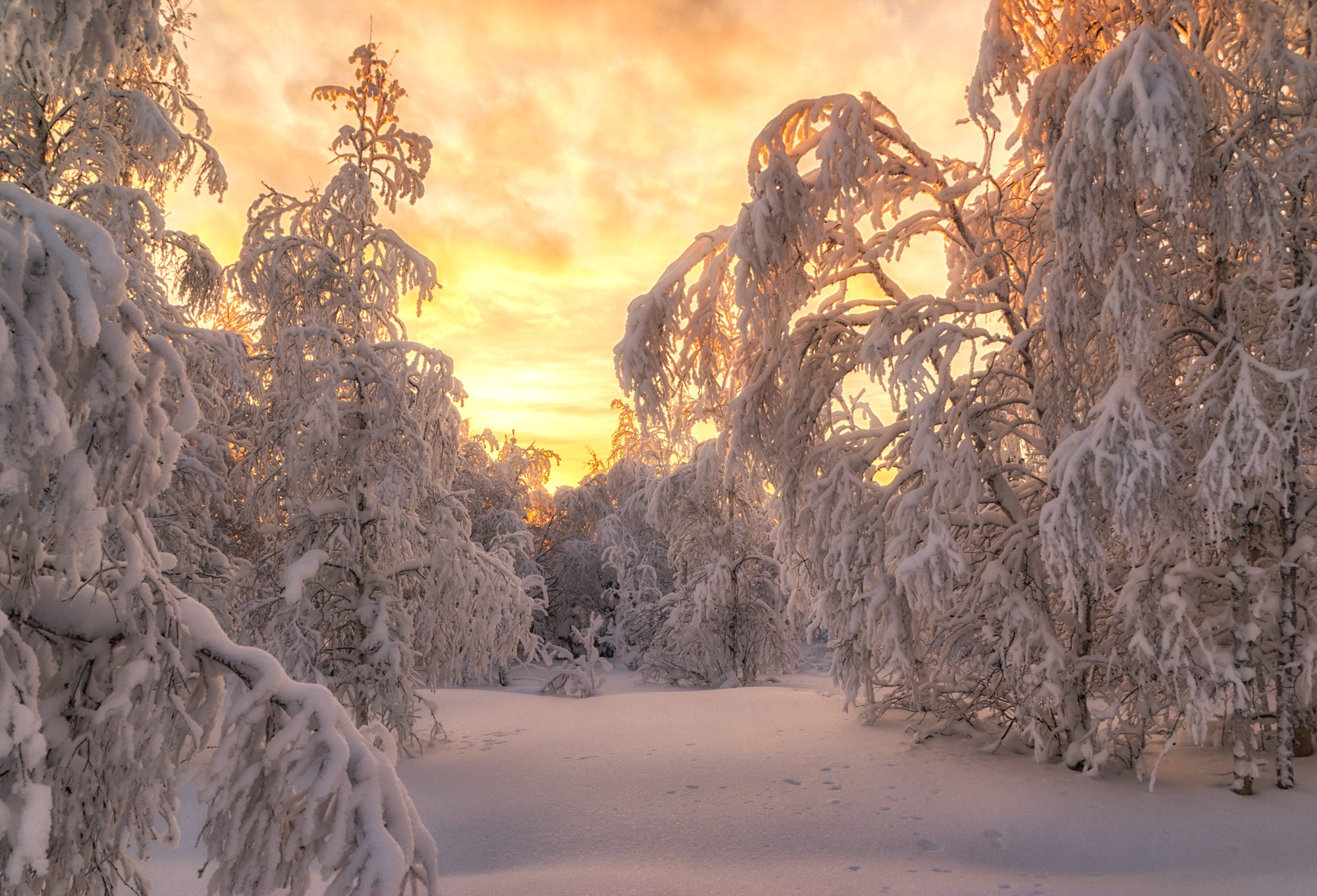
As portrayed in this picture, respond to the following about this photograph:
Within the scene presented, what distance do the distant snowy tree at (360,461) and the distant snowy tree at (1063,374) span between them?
2279 mm

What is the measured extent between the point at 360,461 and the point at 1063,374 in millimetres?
6225

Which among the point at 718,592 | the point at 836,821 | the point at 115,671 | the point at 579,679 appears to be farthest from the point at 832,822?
the point at 579,679

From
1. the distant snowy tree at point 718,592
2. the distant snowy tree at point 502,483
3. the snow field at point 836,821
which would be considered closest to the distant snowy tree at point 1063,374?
the snow field at point 836,821

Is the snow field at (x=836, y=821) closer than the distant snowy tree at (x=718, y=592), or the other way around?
the snow field at (x=836, y=821)

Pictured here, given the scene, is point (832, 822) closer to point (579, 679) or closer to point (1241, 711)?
point (1241, 711)

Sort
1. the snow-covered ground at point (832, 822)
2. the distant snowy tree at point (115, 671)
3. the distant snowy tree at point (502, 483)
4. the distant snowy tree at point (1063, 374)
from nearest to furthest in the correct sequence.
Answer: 1. the distant snowy tree at point (115, 671)
2. the snow-covered ground at point (832, 822)
3. the distant snowy tree at point (1063, 374)
4. the distant snowy tree at point (502, 483)

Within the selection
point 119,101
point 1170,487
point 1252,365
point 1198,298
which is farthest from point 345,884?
point 119,101

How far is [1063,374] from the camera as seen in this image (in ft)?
19.8

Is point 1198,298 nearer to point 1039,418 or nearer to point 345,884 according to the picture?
point 1039,418

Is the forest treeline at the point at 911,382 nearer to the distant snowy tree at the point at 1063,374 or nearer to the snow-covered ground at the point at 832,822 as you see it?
the distant snowy tree at the point at 1063,374

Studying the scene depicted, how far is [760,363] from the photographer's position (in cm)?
775

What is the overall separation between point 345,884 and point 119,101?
8.67 m

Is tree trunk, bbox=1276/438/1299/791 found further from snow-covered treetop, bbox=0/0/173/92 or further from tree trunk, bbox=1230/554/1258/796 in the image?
snow-covered treetop, bbox=0/0/173/92

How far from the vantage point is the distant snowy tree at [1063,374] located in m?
5.32
